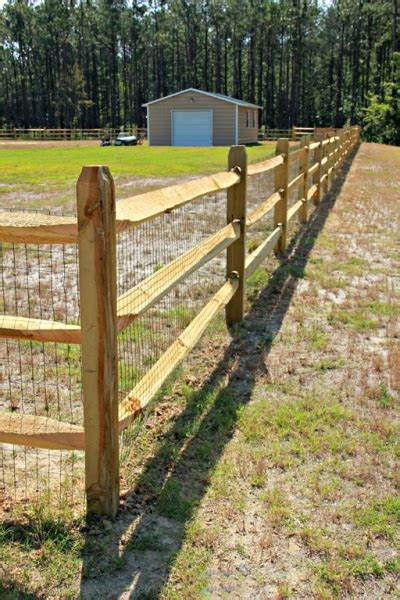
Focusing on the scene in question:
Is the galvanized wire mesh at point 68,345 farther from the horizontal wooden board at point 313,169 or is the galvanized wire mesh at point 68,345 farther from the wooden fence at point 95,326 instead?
the horizontal wooden board at point 313,169

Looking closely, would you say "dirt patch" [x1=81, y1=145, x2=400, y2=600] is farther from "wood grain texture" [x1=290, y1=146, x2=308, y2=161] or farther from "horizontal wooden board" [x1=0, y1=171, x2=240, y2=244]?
"wood grain texture" [x1=290, y1=146, x2=308, y2=161]

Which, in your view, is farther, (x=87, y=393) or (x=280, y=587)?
(x=87, y=393)

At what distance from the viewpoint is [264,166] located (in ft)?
21.1

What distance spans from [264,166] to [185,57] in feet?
239

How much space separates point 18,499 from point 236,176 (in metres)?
3.13

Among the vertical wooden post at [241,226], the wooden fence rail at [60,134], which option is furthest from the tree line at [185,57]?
the vertical wooden post at [241,226]

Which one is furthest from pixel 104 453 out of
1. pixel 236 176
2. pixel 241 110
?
pixel 241 110

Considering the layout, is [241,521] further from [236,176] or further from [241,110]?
[241,110]

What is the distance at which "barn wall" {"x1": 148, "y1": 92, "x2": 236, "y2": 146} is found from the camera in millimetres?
38375

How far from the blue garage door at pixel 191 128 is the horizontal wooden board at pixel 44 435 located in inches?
1463

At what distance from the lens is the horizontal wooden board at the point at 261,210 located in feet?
19.5

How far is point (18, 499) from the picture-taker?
118 inches

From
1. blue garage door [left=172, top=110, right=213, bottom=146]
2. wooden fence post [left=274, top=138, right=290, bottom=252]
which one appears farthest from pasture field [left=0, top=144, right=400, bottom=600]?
blue garage door [left=172, top=110, right=213, bottom=146]

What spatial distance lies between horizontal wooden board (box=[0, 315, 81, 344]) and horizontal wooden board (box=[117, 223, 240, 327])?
8.6 inches
